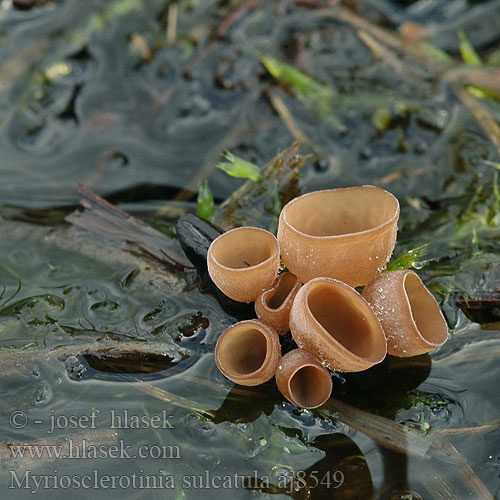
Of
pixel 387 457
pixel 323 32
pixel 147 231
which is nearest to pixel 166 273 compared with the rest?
pixel 147 231

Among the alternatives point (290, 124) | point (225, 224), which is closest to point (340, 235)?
point (225, 224)

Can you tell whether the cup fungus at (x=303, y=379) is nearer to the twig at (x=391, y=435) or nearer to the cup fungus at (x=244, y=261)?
the twig at (x=391, y=435)

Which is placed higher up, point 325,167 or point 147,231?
point 147,231

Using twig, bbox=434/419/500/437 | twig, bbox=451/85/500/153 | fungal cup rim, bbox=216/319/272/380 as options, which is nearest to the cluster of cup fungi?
fungal cup rim, bbox=216/319/272/380

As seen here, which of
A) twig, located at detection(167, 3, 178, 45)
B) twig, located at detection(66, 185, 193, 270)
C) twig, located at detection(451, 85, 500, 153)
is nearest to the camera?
twig, located at detection(66, 185, 193, 270)

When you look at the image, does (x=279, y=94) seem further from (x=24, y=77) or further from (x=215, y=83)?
(x=24, y=77)

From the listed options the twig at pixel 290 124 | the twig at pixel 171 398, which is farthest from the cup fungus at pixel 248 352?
the twig at pixel 290 124

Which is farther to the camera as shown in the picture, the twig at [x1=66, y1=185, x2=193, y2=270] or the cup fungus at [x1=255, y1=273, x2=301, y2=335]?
the twig at [x1=66, y1=185, x2=193, y2=270]

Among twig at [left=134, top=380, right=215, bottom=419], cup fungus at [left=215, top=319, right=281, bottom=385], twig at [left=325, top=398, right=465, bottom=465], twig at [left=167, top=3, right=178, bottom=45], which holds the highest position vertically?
twig at [left=167, top=3, right=178, bottom=45]

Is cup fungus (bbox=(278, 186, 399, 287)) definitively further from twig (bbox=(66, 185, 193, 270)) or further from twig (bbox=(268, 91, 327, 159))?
twig (bbox=(268, 91, 327, 159))
